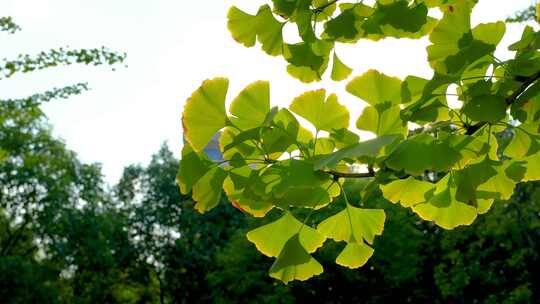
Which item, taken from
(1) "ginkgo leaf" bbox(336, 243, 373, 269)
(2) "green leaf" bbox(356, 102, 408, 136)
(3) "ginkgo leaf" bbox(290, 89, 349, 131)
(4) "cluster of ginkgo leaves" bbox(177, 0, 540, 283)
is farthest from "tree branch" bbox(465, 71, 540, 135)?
(1) "ginkgo leaf" bbox(336, 243, 373, 269)

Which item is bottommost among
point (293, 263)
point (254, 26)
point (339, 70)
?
point (293, 263)

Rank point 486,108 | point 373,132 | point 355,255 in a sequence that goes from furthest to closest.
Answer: point 355,255
point 373,132
point 486,108

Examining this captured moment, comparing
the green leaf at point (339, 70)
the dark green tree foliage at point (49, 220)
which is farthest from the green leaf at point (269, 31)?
the dark green tree foliage at point (49, 220)

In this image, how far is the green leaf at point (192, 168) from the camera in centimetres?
147

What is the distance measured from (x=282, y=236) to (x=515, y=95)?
1.95 feet

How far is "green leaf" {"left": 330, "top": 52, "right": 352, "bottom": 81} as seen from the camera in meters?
1.76

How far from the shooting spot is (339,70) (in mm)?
1767

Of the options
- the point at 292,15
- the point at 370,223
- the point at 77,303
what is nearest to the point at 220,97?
the point at 292,15

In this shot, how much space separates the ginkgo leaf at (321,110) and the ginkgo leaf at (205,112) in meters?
0.17

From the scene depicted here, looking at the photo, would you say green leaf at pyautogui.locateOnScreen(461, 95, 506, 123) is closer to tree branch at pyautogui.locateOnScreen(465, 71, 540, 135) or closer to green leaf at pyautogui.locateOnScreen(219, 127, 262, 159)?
tree branch at pyautogui.locateOnScreen(465, 71, 540, 135)

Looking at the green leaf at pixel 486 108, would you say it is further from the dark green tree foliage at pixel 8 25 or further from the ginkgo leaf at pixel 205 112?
the dark green tree foliage at pixel 8 25

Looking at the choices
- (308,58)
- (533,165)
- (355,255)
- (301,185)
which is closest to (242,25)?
(308,58)

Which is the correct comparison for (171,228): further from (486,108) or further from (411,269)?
(486,108)

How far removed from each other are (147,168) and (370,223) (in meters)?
26.4
